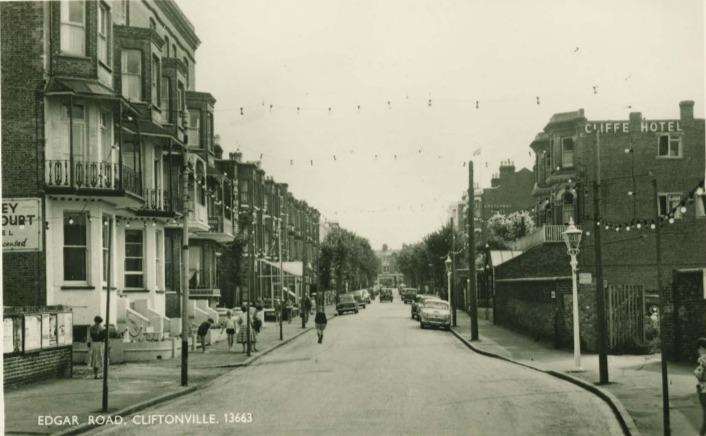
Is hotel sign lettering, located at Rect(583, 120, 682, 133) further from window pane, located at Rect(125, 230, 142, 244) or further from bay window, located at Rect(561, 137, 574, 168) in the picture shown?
window pane, located at Rect(125, 230, 142, 244)

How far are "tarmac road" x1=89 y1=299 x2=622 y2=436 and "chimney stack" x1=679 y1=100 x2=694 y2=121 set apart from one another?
68.6 ft

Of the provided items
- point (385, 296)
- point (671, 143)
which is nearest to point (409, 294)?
point (385, 296)

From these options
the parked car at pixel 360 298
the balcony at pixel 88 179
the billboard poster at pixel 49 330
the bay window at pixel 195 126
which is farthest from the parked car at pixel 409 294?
the billboard poster at pixel 49 330

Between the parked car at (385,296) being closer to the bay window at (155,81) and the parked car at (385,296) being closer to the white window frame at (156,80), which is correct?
the white window frame at (156,80)

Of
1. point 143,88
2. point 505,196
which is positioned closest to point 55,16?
point 143,88

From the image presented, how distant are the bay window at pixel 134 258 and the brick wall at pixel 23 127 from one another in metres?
8.84

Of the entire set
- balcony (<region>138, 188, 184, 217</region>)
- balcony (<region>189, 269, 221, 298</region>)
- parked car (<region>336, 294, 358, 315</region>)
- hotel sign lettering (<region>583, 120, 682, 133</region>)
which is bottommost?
parked car (<region>336, 294, 358, 315</region>)

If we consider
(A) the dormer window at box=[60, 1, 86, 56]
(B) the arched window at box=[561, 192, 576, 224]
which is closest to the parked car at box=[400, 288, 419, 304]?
(B) the arched window at box=[561, 192, 576, 224]

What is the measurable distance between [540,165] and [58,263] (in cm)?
3640

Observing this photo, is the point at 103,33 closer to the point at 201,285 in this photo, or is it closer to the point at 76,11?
the point at 76,11

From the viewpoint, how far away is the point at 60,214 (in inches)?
1045

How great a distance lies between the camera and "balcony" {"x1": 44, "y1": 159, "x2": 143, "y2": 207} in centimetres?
2569

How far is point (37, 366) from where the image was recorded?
885 inches

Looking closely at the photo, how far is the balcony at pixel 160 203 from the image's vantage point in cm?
3409
